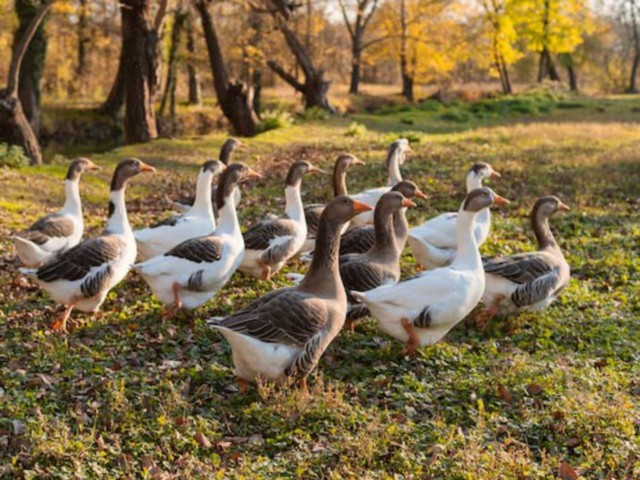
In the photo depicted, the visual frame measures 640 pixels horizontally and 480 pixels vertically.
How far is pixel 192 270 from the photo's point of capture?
8133 millimetres

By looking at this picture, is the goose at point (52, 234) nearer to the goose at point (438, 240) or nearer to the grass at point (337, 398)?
the grass at point (337, 398)

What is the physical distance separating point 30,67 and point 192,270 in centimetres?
1866

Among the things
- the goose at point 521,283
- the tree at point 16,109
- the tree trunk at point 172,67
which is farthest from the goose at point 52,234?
the tree trunk at point 172,67

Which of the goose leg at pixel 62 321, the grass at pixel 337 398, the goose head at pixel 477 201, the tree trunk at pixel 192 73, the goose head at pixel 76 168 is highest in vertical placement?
the tree trunk at pixel 192 73

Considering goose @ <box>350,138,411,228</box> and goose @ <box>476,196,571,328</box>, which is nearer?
goose @ <box>476,196,571,328</box>

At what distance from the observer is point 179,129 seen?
36.5m

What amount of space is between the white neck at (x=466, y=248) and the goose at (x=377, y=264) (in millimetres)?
749

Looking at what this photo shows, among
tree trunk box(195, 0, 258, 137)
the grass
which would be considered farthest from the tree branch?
tree trunk box(195, 0, 258, 137)

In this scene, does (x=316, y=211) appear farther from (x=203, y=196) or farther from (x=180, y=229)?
(x=180, y=229)

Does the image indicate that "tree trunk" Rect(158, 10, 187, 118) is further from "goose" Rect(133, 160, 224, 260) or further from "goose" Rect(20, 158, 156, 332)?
"goose" Rect(20, 158, 156, 332)

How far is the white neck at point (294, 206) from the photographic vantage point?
10.2 meters

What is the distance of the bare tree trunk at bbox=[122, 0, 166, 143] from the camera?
75.1 feet

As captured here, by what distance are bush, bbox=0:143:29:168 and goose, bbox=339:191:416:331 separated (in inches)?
463

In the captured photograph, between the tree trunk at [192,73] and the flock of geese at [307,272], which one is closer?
the flock of geese at [307,272]
